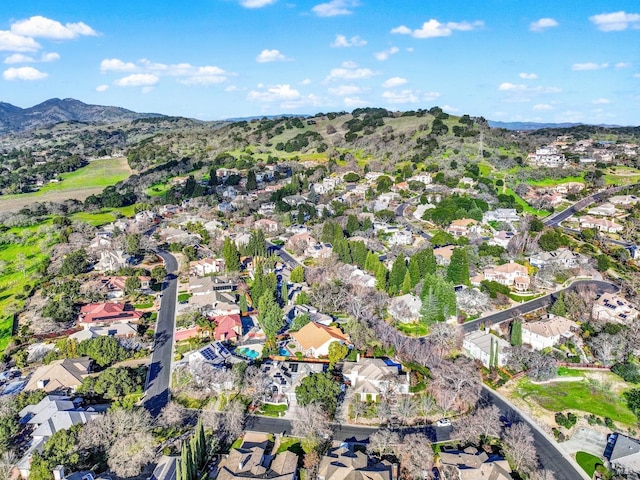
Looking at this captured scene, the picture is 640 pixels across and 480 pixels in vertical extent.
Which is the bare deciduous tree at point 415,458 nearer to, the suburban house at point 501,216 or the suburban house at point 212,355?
the suburban house at point 212,355

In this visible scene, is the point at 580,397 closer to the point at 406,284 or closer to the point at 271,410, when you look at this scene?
the point at 406,284

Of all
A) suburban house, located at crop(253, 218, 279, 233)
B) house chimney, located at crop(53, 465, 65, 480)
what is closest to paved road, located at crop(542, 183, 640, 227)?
suburban house, located at crop(253, 218, 279, 233)

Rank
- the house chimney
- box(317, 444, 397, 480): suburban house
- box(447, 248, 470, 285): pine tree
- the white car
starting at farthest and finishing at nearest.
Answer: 1. box(447, 248, 470, 285): pine tree
2. the white car
3. the house chimney
4. box(317, 444, 397, 480): suburban house

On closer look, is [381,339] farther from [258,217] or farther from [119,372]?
[258,217]

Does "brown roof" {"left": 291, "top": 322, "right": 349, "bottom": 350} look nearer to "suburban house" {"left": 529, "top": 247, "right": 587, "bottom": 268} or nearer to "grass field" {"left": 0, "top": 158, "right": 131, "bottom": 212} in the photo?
"suburban house" {"left": 529, "top": 247, "right": 587, "bottom": 268}

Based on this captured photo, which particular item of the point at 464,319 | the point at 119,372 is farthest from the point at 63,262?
the point at 464,319

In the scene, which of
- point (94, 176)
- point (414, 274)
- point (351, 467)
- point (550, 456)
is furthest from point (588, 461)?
point (94, 176)

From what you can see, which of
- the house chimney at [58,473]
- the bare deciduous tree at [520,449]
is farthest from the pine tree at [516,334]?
the house chimney at [58,473]
